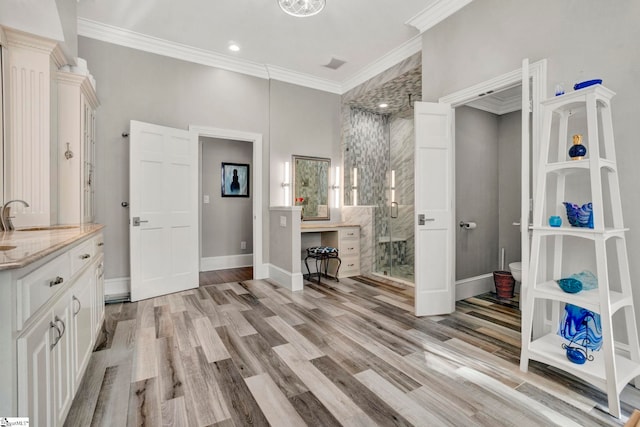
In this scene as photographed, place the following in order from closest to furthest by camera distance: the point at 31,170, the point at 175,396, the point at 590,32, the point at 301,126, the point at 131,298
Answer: the point at 175,396 < the point at 590,32 < the point at 31,170 < the point at 131,298 < the point at 301,126

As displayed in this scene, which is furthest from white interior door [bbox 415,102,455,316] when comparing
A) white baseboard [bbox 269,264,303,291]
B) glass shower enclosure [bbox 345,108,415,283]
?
glass shower enclosure [bbox 345,108,415,283]

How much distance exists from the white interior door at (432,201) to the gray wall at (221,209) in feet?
11.6

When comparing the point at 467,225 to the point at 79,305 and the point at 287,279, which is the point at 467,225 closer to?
the point at 287,279

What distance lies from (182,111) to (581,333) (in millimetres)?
4616

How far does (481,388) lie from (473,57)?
2741 millimetres

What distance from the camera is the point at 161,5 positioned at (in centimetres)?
313

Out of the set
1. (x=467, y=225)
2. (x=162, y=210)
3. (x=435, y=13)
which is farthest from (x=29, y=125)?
(x=467, y=225)

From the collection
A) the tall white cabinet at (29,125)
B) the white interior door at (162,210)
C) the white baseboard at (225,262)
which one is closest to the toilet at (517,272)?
the white interior door at (162,210)

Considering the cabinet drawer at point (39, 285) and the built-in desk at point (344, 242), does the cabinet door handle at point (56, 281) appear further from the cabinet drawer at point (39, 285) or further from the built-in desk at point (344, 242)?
the built-in desk at point (344, 242)

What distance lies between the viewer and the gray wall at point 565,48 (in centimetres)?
189

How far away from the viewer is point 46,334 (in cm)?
118

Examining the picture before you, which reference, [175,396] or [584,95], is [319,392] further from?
[584,95]

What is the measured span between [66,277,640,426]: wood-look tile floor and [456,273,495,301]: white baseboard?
17.6 inches

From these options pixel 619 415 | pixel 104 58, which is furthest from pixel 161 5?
pixel 619 415
